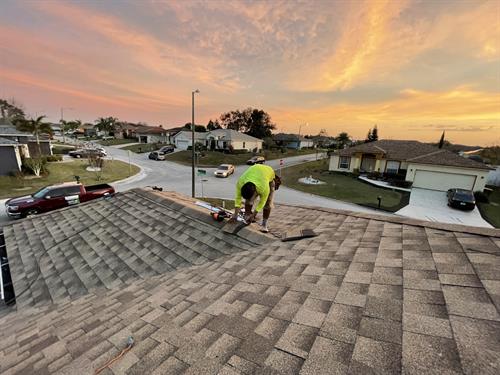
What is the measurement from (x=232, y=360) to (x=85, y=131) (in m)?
135

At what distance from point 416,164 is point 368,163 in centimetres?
620

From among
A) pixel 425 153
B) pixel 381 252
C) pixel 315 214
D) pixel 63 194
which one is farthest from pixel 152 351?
pixel 425 153

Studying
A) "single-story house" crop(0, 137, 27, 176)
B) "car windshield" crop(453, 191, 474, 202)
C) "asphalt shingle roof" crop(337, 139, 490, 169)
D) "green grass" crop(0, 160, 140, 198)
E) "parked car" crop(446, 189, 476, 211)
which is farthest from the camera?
"asphalt shingle roof" crop(337, 139, 490, 169)

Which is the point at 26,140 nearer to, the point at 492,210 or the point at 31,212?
the point at 31,212

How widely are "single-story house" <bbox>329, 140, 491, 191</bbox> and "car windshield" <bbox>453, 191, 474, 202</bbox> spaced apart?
246 inches

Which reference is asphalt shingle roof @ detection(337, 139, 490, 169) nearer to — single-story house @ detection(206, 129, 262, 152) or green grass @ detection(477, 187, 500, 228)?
green grass @ detection(477, 187, 500, 228)

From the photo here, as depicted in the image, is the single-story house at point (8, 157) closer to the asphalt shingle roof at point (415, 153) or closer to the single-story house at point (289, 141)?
the asphalt shingle roof at point (415, 153)

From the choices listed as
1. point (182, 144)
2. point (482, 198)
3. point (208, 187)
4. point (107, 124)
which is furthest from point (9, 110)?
point (482, 198)

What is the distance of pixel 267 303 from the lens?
2.38m

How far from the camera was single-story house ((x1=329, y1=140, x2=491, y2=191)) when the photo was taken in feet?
73.7

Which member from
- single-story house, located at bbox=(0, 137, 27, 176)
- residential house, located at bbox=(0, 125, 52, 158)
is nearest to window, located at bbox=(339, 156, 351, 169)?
single-story house, located at bbox=(0, 137, 27, 176)

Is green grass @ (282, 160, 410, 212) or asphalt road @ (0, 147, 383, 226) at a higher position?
green grass @ (282, 160, 410, 212)

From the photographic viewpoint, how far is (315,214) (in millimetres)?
6660

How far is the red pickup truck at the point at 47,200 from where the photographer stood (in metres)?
11.8
